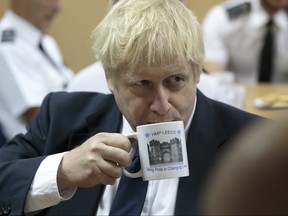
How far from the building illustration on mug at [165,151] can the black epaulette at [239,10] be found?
2.30 metres

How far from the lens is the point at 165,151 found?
106cm

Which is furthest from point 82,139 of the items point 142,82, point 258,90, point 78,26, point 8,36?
point 78,26

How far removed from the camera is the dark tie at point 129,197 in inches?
49.1

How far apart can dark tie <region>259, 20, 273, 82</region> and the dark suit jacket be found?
1.79 metres

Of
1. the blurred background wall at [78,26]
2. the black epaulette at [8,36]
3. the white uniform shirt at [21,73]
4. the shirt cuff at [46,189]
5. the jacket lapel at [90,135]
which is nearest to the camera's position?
the shirt cuff at [46,189]

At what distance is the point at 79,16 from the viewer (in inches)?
165

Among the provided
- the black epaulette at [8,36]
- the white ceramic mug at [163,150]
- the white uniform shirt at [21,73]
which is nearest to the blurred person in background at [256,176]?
the white ceramic mug at [163,150]

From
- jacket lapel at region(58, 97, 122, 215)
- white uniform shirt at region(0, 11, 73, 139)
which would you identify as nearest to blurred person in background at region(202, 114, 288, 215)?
jacket lapel at region(58, 97, 122, 215)

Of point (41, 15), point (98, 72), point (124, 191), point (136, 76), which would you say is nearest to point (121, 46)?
point (136, 76)

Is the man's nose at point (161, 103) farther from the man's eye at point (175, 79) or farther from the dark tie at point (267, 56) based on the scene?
the dark tie at point (267, 56)

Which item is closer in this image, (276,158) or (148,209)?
(276,158)

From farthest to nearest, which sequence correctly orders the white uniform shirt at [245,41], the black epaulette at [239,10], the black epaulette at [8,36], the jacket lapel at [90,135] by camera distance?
the black epaulette at [239,10], the white uniform shirt at [245,41], the black epaulette at [8,36], the jacket lapel at [90,135]

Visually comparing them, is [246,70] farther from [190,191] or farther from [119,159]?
[119,159]

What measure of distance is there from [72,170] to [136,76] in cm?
25
